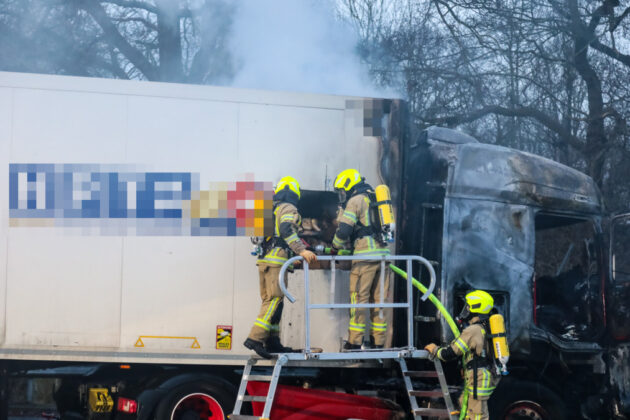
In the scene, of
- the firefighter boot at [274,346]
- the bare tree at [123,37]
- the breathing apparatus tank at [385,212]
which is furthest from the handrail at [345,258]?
the bare tree at [123,37]

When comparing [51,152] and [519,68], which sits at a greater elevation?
[519,68]

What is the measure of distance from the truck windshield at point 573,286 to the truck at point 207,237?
0.16m

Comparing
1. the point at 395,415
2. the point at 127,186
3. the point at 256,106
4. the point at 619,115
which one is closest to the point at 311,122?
the point at 256,106

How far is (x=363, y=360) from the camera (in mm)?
6273

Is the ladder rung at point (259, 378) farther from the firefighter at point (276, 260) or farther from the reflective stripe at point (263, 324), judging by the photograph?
the reflective stripe at point (263, 324)

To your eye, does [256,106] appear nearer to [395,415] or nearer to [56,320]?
[56,320]

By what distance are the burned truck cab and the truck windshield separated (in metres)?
0.01

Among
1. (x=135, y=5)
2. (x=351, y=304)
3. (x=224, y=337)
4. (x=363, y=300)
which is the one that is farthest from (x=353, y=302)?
(x=135, y=5)

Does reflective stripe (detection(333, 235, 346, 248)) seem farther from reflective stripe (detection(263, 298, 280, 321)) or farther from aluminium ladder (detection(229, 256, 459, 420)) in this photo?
A: reflective stripe (detection(263, 298, 280, 321))

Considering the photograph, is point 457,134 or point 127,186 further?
point 457,134

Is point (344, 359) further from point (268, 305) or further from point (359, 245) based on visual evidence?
point (359, 245)

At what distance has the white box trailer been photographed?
233 inches

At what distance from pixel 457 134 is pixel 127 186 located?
326 centimetres

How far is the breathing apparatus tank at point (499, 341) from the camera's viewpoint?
5875 mm
